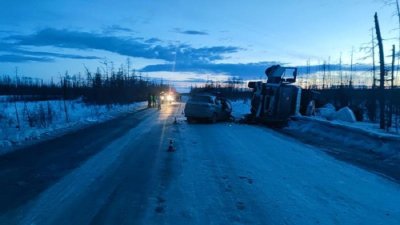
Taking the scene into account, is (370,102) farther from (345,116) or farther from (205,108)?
(205,108)

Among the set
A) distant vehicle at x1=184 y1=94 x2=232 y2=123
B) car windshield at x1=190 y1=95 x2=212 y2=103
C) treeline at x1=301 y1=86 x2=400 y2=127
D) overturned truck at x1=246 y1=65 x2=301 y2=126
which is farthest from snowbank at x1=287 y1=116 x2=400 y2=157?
car windshield at x1=190 y1=95 x2=212 y2=103

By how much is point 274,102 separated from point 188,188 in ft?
68.1

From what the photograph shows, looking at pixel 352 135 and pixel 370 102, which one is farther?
pixel 370 102

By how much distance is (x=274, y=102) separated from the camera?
28.9m

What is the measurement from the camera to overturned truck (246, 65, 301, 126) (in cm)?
2886

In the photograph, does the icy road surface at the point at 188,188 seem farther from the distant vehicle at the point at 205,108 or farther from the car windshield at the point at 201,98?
the car windshield at the point at 201,98

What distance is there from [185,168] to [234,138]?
26.2ft

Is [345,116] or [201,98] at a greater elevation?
[201,98]

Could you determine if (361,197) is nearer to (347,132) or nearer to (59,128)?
(347,132)

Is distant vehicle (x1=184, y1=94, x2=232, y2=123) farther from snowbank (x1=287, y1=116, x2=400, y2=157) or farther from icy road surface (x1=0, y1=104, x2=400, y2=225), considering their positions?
icy road surface (x1=0, y1=104, x2=400, y2=225)

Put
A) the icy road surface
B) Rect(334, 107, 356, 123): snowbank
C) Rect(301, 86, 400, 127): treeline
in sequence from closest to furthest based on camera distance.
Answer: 1. the icy road surface
2. Rect(334, 107, 356, 123): snowbank
3. Rect(301, 86, 400, 127): treeline

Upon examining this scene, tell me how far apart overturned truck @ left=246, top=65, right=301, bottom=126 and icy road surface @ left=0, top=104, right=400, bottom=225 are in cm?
1416

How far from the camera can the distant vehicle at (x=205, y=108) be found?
2876 centimetres

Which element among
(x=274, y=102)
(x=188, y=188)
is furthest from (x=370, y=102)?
(x=188, y=188)
